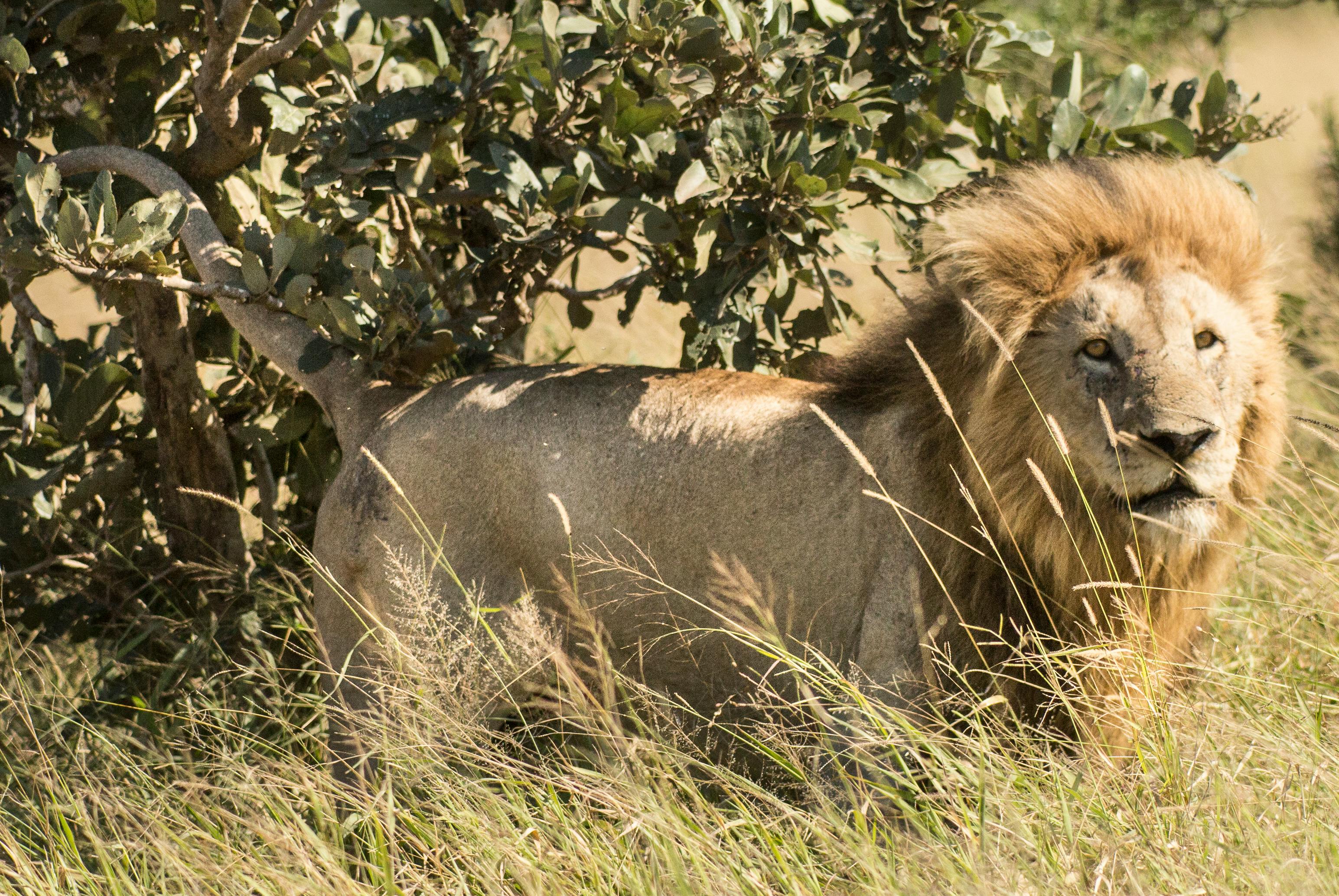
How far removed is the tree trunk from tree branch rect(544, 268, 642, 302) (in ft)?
3.95

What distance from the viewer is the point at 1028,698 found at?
2846 millimetres

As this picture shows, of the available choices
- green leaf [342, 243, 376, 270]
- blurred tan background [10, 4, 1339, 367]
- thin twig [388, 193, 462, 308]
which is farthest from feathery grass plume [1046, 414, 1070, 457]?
thin twig [388, 193, 462, 308]

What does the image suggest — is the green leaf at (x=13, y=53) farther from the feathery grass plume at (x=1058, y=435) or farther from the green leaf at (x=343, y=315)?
the feathery grass plume at (x=1058, y=435)

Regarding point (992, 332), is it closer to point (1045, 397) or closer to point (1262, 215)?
point (1045, 397)

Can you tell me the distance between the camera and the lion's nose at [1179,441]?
7.70ft

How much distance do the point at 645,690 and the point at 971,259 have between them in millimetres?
1193

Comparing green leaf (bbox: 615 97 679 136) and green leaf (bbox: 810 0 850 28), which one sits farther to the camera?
green leaf (bbox: 810 0 850 28)

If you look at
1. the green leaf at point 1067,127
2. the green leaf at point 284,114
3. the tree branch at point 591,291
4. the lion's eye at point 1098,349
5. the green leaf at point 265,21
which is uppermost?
the green leaf at point 265,21

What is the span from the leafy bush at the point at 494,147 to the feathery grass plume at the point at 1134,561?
1145 millimetres

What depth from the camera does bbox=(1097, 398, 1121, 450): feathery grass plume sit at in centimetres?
236

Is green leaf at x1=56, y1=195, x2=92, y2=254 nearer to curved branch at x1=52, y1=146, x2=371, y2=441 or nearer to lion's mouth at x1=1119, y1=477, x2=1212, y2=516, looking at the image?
curved branch at x1=52, y1=146, x2=371, y2=441

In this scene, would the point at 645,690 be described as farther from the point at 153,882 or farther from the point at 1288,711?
the point at 1288,711

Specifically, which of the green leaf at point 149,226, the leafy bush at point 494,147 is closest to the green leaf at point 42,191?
the leafy bush at point 494,147

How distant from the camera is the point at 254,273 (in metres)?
3.13
